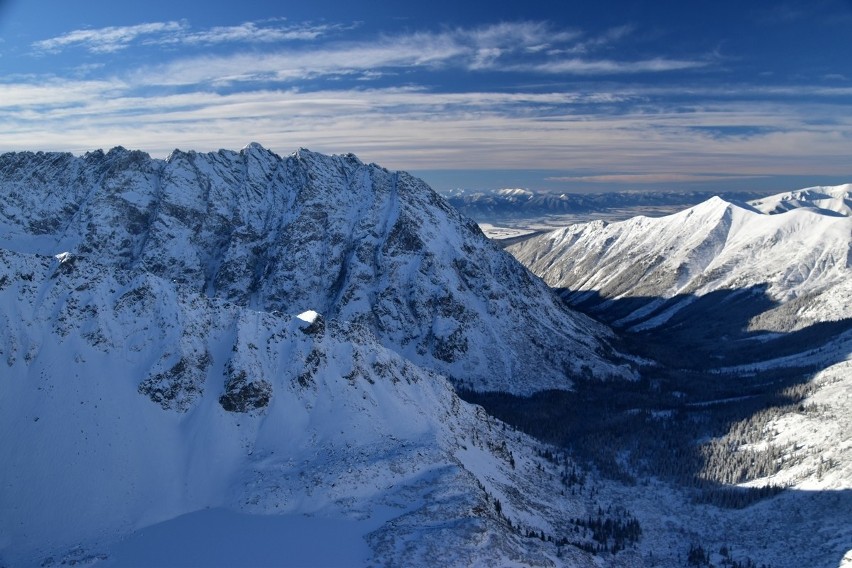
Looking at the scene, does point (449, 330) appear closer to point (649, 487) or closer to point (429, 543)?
point (649, 487)

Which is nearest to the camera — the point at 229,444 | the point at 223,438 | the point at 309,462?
the point at 309,462

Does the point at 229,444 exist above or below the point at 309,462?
above

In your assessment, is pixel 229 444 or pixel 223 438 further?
pixel 223 438

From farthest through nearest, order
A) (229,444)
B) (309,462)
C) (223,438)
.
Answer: (223,438), (229,444), (309,462)

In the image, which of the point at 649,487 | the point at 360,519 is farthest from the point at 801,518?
the point at 360,519

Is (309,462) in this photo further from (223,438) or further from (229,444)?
(223,438)

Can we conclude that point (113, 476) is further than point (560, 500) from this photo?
No

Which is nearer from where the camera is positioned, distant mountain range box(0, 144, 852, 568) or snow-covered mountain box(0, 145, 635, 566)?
snow-covered mountain box(0, 145, 635, 566)

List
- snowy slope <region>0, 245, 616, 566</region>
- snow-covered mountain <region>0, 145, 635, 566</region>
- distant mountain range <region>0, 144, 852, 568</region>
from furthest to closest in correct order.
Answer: snowy slope <region>0, 245, 616, 566</region>, distant mountain range <region>0, 144, 852, 568</region>, snow-covered mountain <region>0, 145, 635, 566</region>

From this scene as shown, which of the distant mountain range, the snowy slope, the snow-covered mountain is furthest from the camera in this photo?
the snowy slope

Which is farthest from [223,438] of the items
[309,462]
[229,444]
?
[309,462]

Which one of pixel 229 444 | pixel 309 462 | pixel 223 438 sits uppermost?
pixel 223 438
